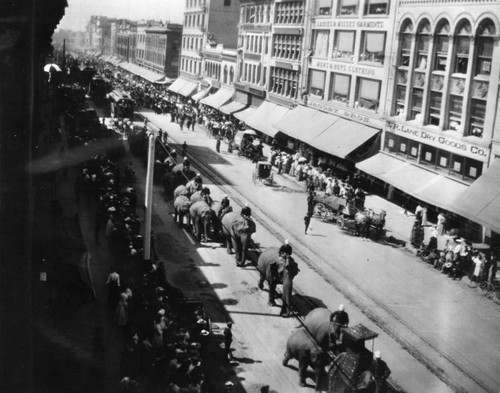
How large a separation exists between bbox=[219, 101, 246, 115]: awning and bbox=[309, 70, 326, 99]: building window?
1418 cm

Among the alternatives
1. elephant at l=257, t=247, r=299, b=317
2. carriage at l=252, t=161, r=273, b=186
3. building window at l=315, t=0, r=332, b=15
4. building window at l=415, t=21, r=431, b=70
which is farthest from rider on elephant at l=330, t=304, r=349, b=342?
building window at l=315, t=0, r=332, b=15

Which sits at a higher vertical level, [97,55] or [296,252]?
[97,55]

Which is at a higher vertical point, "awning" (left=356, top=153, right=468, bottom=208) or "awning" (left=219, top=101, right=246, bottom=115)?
"awning" (left=219, top=101, right=246, bottom=115)

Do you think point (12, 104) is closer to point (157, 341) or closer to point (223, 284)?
point (157, 341)

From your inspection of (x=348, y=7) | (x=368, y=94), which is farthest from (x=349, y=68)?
(x=348, y=7)

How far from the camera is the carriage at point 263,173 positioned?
3678 centimetres

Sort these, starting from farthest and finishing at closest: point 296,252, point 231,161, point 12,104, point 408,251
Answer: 1. point 231,161
2. point 408,251
3. point 296,252
4. point 12,104

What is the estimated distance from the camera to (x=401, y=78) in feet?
116

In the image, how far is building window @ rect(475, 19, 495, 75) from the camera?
27.5m

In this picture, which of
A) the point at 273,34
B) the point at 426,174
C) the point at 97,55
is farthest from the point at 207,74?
the point at 97,55

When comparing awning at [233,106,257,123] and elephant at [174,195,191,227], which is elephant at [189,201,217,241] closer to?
elephant at [174,195,191,227]

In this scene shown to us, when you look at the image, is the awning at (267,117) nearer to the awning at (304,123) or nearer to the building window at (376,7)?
the awning at (304,123)

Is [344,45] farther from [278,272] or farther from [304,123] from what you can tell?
[278,272]

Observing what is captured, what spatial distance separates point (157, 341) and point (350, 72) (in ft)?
107
